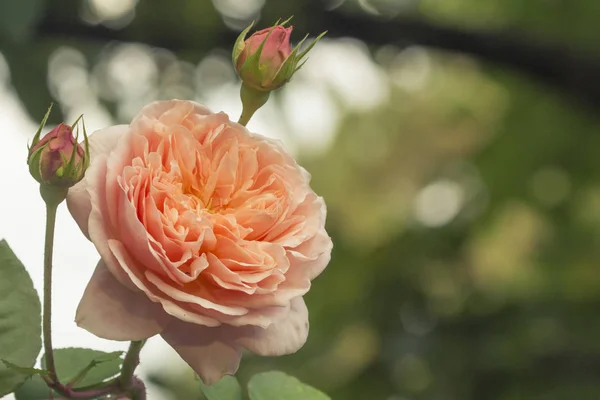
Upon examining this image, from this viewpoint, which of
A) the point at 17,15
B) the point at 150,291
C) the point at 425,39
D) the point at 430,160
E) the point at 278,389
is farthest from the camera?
the point at 430,160

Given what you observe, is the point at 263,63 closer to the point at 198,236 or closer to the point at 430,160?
the point at 198,236

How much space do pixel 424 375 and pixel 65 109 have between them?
2.59 ft

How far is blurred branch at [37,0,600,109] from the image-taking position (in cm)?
85

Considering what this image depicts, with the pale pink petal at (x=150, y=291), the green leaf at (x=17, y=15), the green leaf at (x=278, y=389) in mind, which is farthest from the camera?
the green leaf at (x=17, y=15)

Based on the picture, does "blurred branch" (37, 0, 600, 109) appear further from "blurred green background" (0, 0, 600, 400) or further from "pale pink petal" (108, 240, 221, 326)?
"pale pink petal" (108, 240, 221, 326)

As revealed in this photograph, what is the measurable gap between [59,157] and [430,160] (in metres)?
1.56

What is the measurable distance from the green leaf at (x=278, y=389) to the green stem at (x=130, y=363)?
0.23 feet

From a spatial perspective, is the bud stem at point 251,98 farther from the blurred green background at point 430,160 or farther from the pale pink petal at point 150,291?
the blurred green background at point 430,160

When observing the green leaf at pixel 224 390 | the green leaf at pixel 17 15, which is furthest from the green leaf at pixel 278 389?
the green leaf at pixel 17 15

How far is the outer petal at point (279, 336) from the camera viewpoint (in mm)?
260

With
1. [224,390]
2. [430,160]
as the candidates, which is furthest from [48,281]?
[430,160]

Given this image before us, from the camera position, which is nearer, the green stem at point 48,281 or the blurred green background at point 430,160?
the green stem at point 48,281

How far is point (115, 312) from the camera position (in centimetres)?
25

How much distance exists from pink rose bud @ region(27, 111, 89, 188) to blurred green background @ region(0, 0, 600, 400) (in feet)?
1.88
